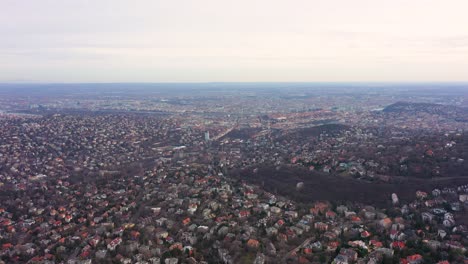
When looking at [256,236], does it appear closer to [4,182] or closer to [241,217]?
[241,217]

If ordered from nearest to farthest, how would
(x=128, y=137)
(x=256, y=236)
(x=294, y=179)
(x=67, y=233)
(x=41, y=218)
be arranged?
(x=256, y=236), (x=67, y=233), (x=41, y=218), (x=294, y=179), (x=128, y=137)

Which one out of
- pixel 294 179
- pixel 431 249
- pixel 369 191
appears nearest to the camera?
pixel 431 249

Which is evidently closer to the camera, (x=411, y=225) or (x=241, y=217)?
(x=411, y=225)

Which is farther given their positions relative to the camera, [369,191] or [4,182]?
[4,182]

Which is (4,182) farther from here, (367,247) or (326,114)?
(326,114)

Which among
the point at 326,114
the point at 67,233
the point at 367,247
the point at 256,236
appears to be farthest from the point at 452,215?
the point at 326,114

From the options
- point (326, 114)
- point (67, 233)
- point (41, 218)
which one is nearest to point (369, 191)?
point (67, 233)

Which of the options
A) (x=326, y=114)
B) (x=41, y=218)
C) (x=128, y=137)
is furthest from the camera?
(x=326, y=114)

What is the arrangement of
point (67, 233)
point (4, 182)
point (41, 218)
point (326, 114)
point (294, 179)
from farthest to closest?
1. point (326, 114)
2. point (4, 182)
3. point (294, 179)
4. point (41, 218)
5. point (67, 233)
